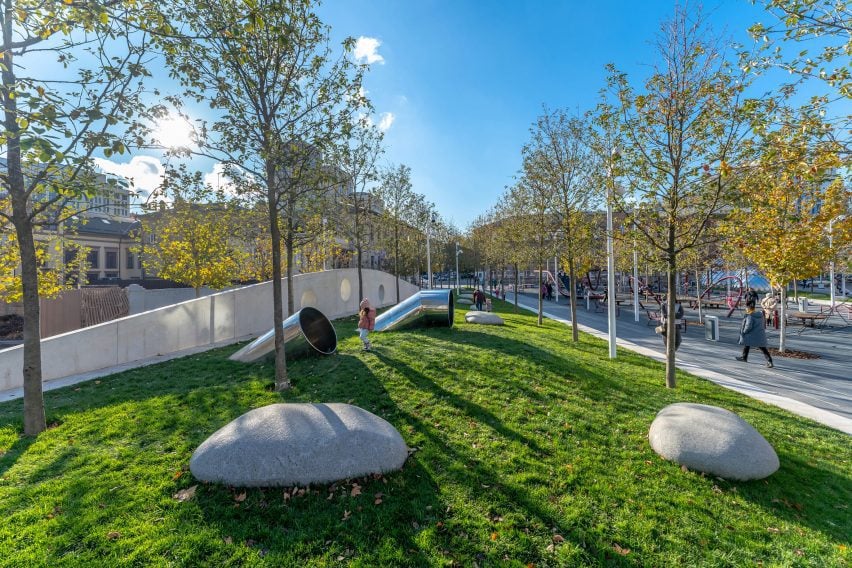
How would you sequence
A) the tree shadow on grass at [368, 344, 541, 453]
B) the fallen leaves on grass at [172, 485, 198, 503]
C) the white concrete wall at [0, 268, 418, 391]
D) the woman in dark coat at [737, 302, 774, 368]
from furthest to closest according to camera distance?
the woman in dark coat at [737, 302, 774, 368] → the white concrete wall at [0, 268, 418, 391] → the tree shadow on grass at [368, 344, 541, 453] → the fallen leaves on grass at [172, 485, 198, 503]

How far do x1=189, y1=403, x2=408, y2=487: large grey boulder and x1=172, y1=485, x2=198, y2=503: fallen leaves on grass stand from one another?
129mm

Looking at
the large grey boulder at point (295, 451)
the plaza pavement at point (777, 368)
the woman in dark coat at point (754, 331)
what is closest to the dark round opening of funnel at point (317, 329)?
the plaza pavement at point (777, 368)

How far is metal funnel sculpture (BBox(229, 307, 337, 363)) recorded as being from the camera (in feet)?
31.2

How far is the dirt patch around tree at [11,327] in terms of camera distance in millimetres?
16359

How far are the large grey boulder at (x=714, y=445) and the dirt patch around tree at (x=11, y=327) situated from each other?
876 inches

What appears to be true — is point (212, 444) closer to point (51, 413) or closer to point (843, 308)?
point (51, 413)

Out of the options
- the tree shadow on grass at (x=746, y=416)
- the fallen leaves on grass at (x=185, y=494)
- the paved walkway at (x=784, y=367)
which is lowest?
the paved walkway at (x=784, y=367)

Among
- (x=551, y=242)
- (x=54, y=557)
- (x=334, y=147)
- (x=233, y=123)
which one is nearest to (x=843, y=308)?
(x=551, y=242)

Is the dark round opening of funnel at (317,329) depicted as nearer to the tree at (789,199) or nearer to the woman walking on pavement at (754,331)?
the tree at (789,199)

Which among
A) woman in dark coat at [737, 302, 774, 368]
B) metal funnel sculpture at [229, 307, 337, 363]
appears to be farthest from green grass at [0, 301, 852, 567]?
woman in dark coat at [737, 302, 774, 368]

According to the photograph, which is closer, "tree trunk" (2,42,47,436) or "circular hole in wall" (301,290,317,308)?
"tree trunk" (2,42,47,436)

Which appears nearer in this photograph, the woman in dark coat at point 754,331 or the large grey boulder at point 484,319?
the woman in dark coat at point 754,331

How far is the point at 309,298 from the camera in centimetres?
1798

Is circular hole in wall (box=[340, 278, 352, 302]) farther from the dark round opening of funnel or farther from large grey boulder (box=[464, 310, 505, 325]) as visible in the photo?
the dark round opening of funnel
